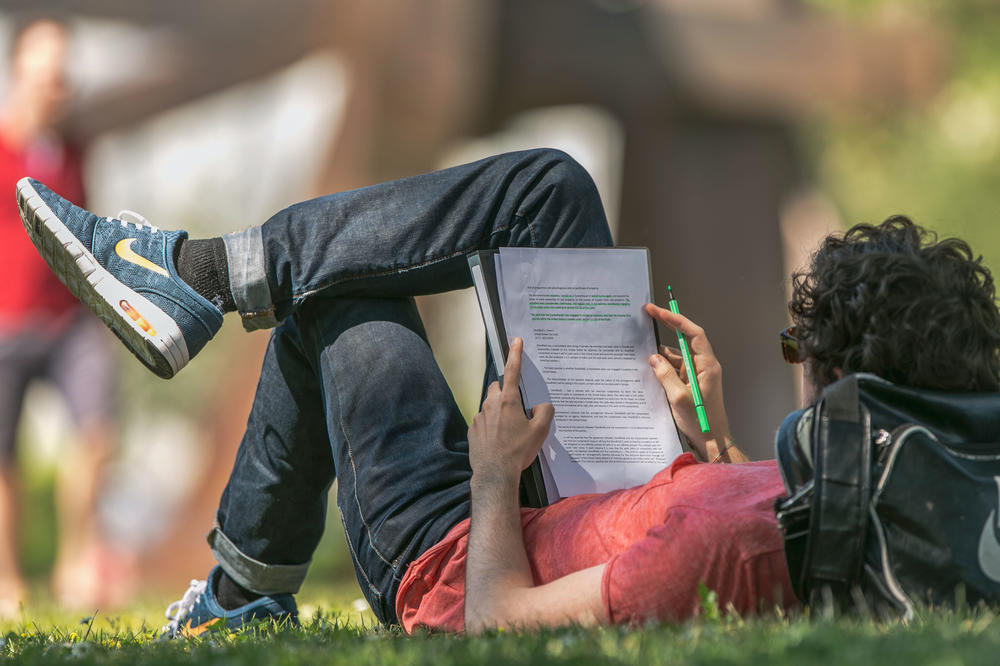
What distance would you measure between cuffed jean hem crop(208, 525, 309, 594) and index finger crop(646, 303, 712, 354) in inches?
46.7

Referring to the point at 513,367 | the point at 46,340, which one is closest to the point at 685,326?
the point at 513,367

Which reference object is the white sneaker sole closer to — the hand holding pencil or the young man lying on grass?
the young man lying on grass

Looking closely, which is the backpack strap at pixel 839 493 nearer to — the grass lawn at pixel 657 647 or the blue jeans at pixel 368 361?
the grass lawn at pixel 657 647

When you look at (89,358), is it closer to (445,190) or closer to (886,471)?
(445,190)

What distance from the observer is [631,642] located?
6.11 feet

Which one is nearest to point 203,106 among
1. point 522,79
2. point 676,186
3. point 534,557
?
point 522,79

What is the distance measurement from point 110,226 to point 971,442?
6.77ft

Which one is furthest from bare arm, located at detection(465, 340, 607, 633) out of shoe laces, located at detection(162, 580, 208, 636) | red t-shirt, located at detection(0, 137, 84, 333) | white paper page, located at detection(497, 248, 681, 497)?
red t-shirt, located at detection(0, 137, 84, 333)

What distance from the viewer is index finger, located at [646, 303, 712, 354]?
8.86 ft

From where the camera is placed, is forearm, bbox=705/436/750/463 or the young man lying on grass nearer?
the young man lying on grass

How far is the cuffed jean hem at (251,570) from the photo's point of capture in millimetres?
2979

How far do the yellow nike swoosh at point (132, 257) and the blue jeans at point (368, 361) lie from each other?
0.18 meters

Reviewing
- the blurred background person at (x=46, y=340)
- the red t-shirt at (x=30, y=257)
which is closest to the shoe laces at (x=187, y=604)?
the blurred background person at (x=46, y=340)

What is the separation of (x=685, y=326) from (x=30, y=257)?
13.3 feet
